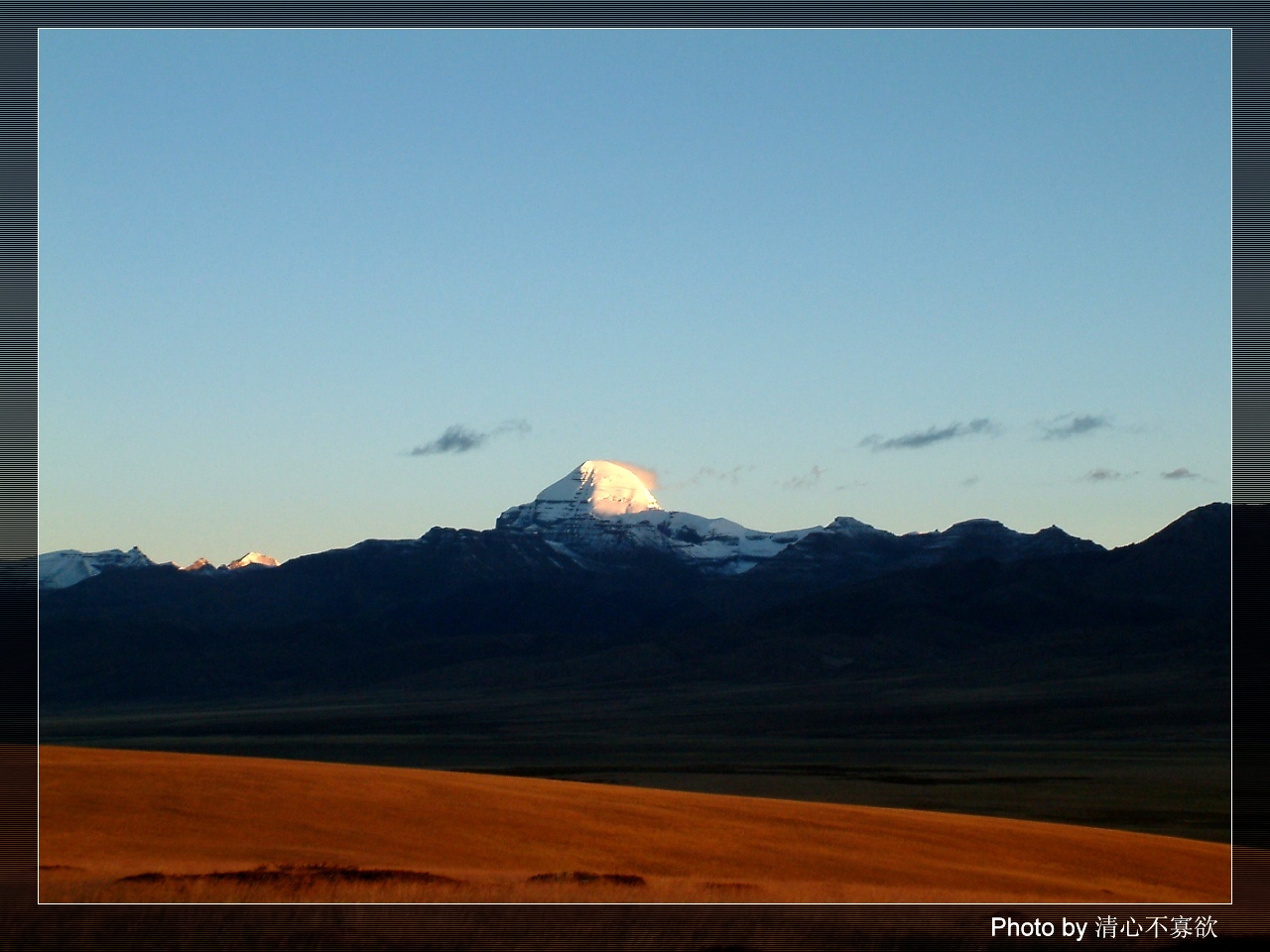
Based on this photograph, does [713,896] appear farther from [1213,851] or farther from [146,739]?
[146,739]

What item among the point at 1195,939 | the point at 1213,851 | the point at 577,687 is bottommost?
the point at 577,687

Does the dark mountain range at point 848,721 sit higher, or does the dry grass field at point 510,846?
the dry grass field at point 510,846

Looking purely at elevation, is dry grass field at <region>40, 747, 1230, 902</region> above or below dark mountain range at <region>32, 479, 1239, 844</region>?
above

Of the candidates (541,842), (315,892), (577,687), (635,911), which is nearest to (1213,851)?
(541,842)

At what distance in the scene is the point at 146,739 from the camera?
11525 cm

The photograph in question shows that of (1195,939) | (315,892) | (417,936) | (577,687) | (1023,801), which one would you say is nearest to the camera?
(417,936)

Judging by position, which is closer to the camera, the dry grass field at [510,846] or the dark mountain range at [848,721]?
the dry grass field at [510,846]

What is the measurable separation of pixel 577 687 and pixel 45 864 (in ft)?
538

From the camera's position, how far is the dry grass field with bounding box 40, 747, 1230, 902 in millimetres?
19734

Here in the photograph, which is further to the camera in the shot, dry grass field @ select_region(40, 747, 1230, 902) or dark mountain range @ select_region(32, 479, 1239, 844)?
dark mountain range @ select_region(32, 479, 1239, 844)

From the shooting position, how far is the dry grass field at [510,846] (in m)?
19.7

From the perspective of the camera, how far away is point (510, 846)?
2561 centimetres

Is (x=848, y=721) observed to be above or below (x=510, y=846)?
below

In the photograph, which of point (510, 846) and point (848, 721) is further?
point (848, 721)
